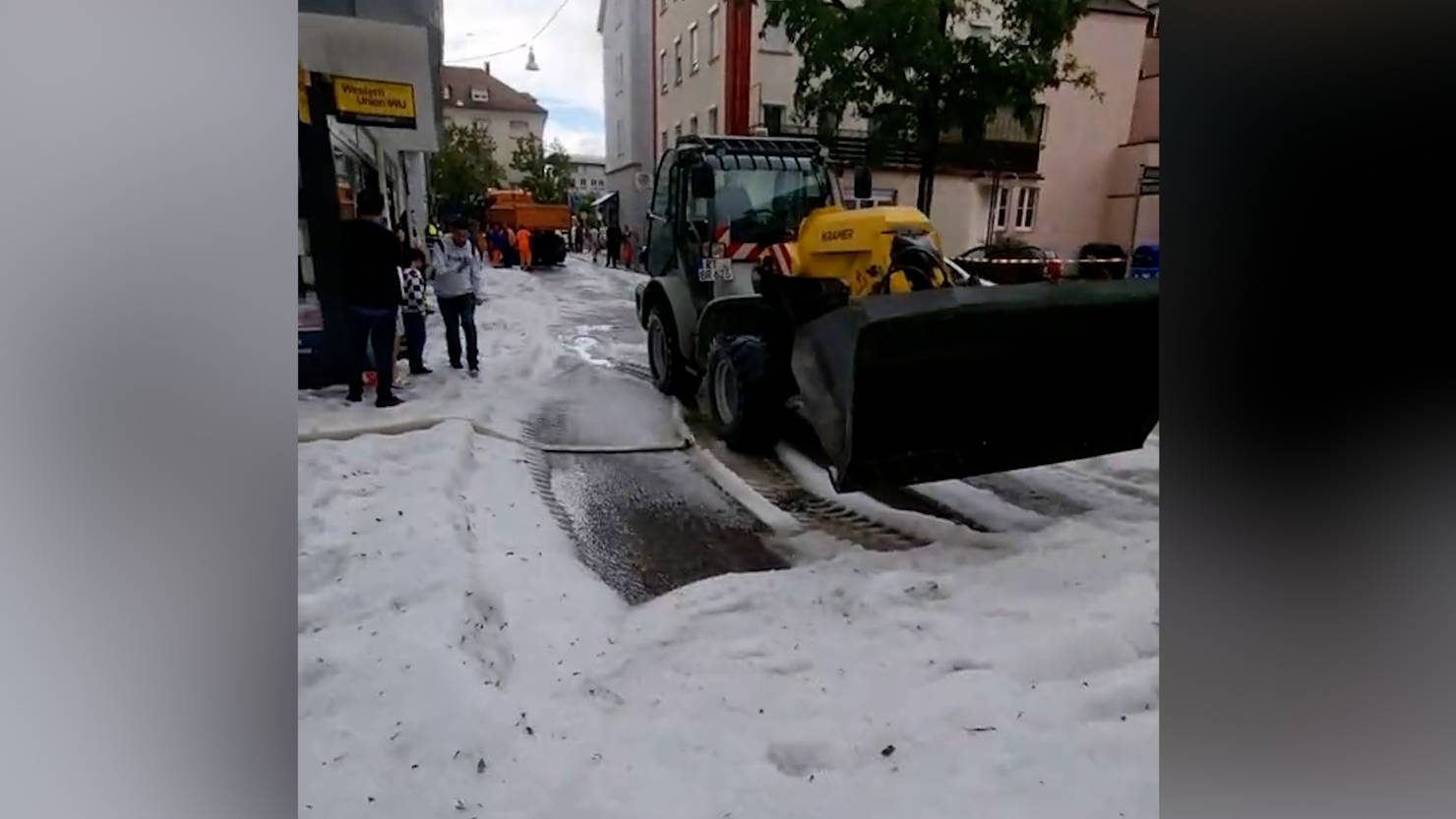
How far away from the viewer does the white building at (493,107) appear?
109 cm

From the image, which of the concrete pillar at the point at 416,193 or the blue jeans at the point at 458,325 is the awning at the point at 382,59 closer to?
the concrete pillar at the point at 416,193

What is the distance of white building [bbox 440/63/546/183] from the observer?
1088 mm

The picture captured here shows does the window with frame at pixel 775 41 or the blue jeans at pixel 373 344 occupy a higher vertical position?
the window with frame at pixel 775 41

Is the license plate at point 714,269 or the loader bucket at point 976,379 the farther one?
the license plate at point 714,269

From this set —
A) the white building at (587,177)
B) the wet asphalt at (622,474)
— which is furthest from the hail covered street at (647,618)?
the white building at (587,177)

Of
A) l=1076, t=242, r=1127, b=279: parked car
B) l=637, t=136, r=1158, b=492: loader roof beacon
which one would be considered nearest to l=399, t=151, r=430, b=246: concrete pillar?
l=637, t=136, r=1158, b=492: loader roof beacon

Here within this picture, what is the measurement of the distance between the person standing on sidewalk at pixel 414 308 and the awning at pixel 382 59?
15cm

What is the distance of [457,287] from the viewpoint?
3.76 ft

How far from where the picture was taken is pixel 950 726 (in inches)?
44.1

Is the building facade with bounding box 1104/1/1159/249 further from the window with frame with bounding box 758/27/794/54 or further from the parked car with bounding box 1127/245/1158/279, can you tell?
the window with frame with bounding box 758/27/794/54

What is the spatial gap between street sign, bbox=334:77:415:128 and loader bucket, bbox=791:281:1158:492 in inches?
29.8
